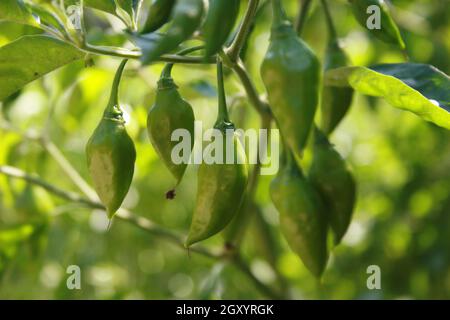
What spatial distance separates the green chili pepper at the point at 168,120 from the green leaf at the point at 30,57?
13 centimetres

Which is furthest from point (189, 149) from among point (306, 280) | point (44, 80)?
point (306, 280)

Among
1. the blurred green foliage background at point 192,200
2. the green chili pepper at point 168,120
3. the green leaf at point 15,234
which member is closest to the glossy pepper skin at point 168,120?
the green chili pepper at point 168,120

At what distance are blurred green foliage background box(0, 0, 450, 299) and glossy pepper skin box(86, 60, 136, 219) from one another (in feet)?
1.62

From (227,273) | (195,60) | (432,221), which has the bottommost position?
(432,221)

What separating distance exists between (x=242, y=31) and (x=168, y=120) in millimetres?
154

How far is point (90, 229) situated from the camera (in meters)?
2.23

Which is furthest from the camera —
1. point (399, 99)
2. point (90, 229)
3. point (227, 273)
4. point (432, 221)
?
point (90, 229)

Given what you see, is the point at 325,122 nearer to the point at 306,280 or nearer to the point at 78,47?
the point at 78,47

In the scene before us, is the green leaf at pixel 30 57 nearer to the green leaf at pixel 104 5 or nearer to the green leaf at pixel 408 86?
the green leaf at pixel 104 5

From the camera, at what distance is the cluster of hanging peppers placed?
862 millimetres

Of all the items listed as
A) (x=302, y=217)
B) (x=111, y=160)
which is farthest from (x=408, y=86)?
(x=111, y=160)

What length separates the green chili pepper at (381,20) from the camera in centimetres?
105

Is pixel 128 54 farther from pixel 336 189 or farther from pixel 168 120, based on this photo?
pixel 336 189

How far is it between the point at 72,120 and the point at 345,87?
0.86 metres
